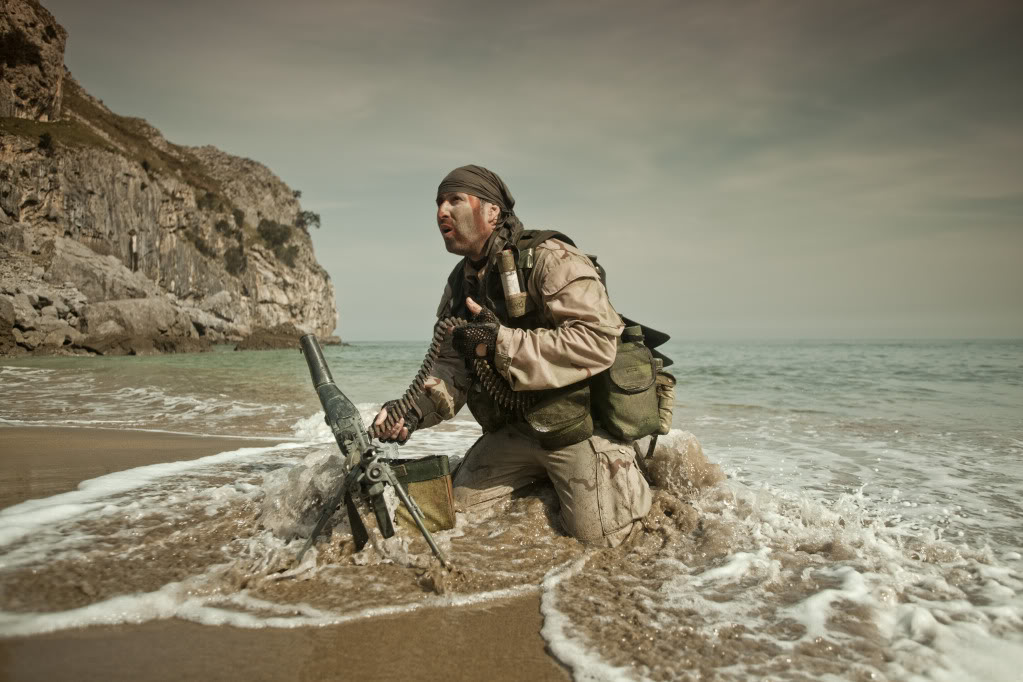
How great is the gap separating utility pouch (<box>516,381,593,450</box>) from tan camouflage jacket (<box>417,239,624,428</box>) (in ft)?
0.53

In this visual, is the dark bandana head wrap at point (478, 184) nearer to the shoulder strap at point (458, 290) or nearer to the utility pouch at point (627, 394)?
the shoulder strap at point (458, 290)

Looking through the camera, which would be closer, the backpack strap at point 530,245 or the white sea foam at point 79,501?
the white sea foam at point 79,501

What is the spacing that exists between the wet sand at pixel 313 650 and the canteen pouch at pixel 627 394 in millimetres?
1113

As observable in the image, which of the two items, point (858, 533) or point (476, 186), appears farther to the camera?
point (476, 186)

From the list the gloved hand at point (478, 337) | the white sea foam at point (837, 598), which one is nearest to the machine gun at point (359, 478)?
the gloved hand at point (478, 337)

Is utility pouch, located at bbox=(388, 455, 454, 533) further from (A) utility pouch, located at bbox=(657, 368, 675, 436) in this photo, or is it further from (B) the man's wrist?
(A) utility pouch, located at bbox=(657, 368, 675, 436)

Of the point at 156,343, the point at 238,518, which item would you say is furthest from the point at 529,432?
the point at 156,343

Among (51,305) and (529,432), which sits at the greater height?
(51,305)

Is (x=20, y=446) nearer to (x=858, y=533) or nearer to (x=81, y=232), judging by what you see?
(x=858, y=533)

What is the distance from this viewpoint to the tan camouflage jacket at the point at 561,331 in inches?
115

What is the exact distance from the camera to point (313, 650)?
2004 mm

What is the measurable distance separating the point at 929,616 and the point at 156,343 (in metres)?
33.6

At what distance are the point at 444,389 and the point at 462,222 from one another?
3.28ft

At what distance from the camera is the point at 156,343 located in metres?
29.5
